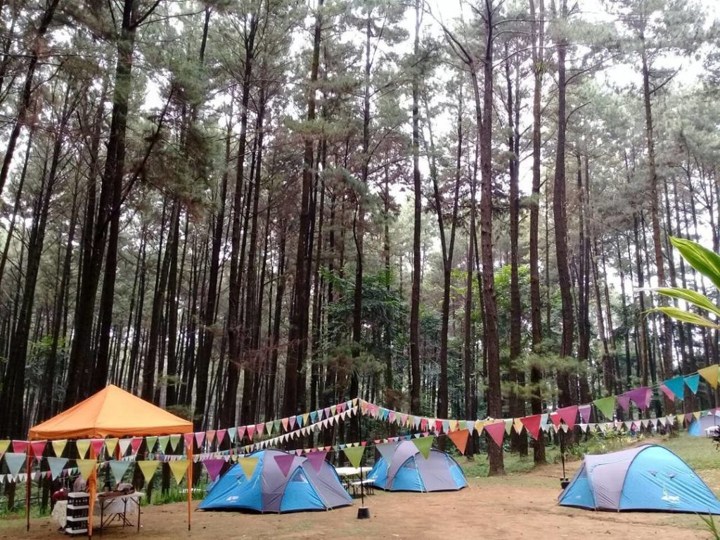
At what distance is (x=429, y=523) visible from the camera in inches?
320

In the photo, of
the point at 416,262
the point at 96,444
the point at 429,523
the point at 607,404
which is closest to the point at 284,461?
the point at 429,523

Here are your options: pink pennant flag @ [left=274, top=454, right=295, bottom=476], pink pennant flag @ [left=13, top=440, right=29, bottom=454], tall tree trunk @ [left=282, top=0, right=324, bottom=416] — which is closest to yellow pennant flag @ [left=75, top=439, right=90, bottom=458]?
pink pennant flag @ [left=13, top=440, right=29, bottom=454]

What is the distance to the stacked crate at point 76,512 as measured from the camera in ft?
24.5

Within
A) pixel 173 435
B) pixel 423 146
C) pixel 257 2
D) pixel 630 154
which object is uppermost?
pixel 630 154

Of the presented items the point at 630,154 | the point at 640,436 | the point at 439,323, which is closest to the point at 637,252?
the point at 630,154

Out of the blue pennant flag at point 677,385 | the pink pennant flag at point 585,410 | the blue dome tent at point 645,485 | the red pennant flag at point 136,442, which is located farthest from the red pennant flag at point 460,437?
the red pennant flag at point 136,442

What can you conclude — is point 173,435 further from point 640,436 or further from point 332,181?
point 640,436

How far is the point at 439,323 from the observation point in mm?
29547

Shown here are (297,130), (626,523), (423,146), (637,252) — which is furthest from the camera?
(637,252)

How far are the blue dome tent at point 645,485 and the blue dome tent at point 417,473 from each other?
12.2 feet

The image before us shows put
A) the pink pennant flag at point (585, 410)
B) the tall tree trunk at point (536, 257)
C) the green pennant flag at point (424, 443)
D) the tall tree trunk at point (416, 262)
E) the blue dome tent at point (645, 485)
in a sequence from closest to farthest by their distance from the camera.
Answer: the pink pennant flag at point (585, 410) < the blue dome tent at point (645, 485) < the green pennant flag at point (424, 443) < the tall tree trunk at point (536, 257) < the tall tree trunk at point (416, 262)

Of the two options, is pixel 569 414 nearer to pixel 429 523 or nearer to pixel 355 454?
pixel 429 523

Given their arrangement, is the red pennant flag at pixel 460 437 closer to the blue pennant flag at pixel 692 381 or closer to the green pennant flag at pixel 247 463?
the green pennant flag at pixel 247 463

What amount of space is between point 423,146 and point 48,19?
39.6ft
